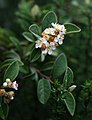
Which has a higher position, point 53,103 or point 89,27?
point 89,27

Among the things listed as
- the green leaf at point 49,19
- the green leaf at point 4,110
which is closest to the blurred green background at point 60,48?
the green leaf at point 49,19

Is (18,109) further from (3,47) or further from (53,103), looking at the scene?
(53,103)

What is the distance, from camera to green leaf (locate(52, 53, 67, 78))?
1.20 m

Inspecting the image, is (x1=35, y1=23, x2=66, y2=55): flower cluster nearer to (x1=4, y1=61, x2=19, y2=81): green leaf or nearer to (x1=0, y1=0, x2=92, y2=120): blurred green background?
(x1=4, y1=61, x2=19, y2=81): green leaf

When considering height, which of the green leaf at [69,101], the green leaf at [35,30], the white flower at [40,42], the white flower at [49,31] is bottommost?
the green leaf at [69,101]

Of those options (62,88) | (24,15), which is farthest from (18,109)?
(62,88)

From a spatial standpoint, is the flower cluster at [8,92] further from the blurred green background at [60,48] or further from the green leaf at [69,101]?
the blurred green background at [60,48]

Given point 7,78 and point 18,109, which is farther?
point 18,109

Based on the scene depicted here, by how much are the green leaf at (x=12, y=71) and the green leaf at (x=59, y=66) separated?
0.48 feet

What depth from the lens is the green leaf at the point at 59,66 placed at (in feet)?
3.92

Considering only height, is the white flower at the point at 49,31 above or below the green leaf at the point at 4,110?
above

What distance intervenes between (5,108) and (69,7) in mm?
824

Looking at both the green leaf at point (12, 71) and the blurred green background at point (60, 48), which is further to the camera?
the blurred green background at point (60, 48)

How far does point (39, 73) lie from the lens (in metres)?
1.27
